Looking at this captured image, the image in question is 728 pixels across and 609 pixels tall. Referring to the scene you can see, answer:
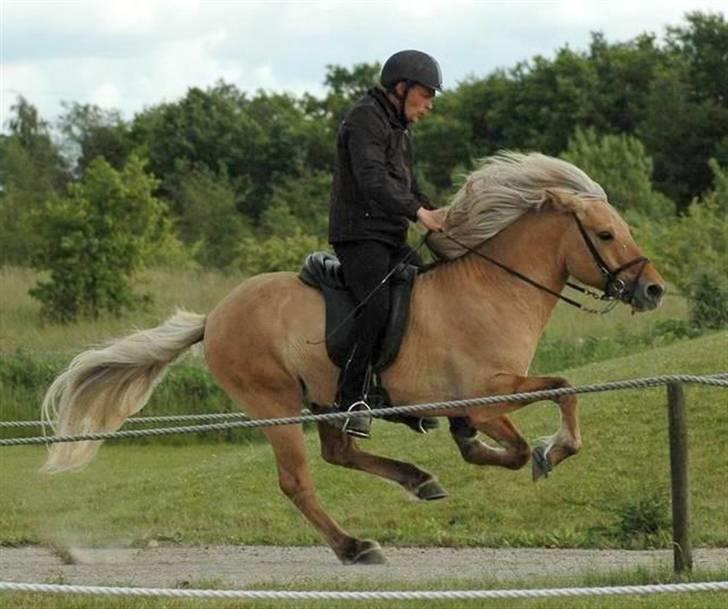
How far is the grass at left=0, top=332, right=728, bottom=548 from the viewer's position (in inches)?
491

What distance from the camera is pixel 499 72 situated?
67312 millimetres

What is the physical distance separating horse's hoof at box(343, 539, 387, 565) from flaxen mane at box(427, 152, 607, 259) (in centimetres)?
182

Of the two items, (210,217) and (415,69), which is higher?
(415,69)

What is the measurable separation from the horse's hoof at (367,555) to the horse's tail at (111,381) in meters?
1.79

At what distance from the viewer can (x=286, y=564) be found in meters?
10.9

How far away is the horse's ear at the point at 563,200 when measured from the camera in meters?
9.98

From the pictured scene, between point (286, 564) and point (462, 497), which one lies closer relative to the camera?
point (286, 564)

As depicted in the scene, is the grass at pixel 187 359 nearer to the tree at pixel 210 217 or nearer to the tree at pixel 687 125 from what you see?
the tree at pixel 210 217

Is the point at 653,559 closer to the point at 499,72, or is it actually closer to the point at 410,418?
the point at 410,418

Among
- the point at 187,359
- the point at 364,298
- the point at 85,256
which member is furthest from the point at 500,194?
the point at 85,256

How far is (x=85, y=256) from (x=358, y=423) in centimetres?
2276

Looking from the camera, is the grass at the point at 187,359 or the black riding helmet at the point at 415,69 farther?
the grass at the point at 187,359

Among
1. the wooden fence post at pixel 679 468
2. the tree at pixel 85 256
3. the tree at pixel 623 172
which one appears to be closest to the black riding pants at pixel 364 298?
the wooden fence post at pixel 679 468

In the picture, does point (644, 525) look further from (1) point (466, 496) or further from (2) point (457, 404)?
(2) point (457, 404)
